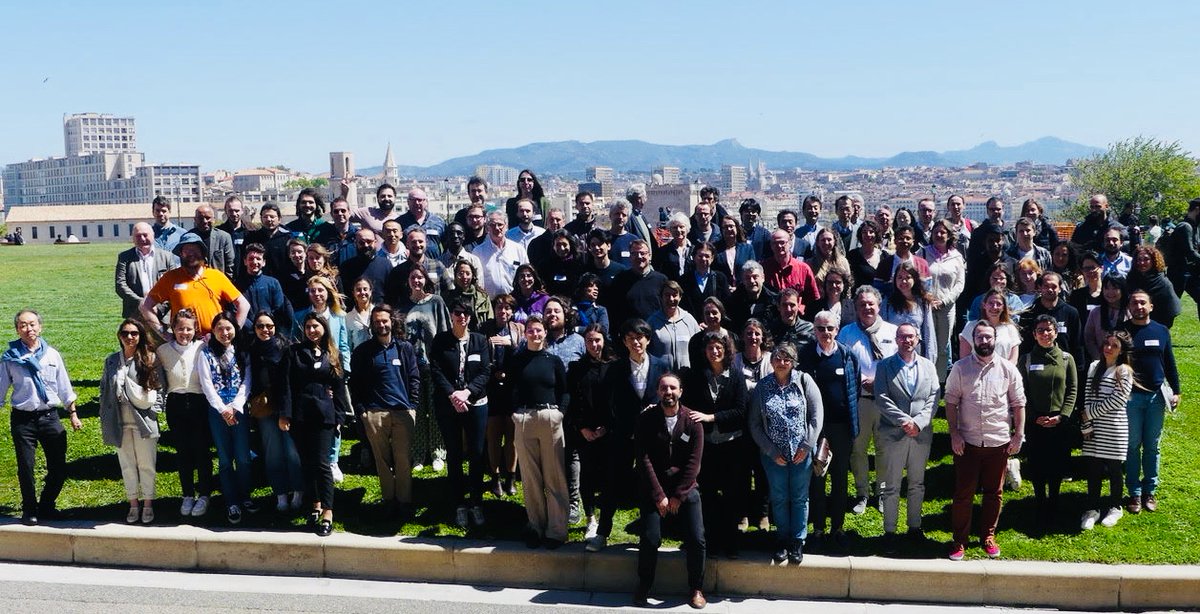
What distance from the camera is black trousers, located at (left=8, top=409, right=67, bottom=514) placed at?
356 inches

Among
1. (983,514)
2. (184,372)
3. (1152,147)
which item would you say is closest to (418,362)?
(184,372)

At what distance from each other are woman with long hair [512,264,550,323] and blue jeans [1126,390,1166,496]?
208 inches

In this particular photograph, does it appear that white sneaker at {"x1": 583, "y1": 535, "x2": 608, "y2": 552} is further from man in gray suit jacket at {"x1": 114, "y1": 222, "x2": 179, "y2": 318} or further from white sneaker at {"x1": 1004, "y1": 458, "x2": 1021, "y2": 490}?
man in gray suit jacket at {"x1": 114, "y1": 222, "x2": 179, "y2": 318}

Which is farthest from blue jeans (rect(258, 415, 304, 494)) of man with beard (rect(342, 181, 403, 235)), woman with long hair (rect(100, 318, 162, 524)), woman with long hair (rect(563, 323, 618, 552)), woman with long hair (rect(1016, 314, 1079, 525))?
woman with long hair (rect(1016, 314, 1079, 525))

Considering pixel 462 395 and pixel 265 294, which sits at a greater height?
pixel 265 294

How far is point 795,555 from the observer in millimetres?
8148

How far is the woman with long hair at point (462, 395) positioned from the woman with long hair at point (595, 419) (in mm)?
820

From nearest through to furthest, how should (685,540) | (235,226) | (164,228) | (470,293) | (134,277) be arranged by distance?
(685,540) < (470,293) < (134,277) < (235,226) < (164,228)

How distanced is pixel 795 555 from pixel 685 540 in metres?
0.94

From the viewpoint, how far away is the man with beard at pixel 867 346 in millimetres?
8938

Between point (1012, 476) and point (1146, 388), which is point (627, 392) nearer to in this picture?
point (1012, 476)

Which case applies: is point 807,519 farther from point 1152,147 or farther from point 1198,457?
point 1152,147

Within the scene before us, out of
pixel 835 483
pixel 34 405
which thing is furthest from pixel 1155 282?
pixel 34 405

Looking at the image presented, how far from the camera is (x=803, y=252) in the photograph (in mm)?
12203
